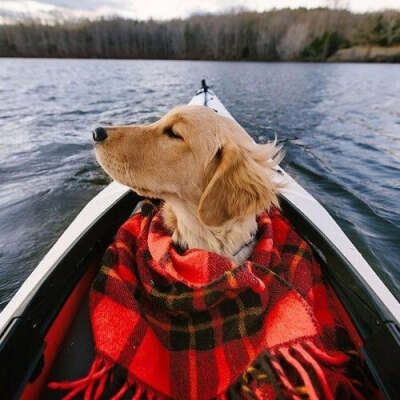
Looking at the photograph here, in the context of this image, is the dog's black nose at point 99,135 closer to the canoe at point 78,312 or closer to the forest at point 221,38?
the canoe at point 78,312

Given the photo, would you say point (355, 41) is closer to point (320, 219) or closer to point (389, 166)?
point (389, 166)

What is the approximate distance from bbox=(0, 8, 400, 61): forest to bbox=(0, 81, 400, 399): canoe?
5628cm

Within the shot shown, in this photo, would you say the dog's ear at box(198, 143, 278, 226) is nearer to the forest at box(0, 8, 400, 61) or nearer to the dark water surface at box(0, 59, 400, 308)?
the dark water surface at box(0, 59, 400, 308)

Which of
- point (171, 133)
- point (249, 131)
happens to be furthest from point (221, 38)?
point (171, 133)

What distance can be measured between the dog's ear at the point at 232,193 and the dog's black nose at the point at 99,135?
0.77 metres

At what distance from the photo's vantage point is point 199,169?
6.03ft

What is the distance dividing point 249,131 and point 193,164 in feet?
26.4

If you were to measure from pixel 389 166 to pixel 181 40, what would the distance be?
207 ft

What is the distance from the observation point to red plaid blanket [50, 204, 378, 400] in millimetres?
1380

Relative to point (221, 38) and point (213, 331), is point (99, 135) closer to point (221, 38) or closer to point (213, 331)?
point (213, 331)

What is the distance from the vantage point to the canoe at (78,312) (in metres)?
1.19

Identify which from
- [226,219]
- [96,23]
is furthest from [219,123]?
[96,23]

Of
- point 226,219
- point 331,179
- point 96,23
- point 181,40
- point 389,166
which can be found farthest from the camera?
point 96,23

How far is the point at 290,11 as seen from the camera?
2803 inches
